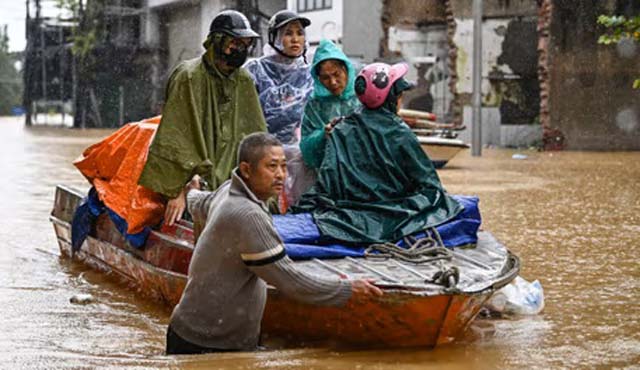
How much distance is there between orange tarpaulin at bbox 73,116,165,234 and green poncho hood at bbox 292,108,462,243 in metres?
1.20

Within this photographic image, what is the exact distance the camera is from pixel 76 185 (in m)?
16.1

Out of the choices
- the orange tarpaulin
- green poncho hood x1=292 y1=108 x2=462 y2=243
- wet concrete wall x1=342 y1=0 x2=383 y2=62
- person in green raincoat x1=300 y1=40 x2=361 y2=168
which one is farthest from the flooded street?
wet concrete wall x1=342 y1=0 x2=383 y2=62

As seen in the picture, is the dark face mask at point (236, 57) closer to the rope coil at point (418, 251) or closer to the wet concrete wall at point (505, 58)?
the rope coil at point (418, 251)

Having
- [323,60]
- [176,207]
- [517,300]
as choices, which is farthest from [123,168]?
[517,300]

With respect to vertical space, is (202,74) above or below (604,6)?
below

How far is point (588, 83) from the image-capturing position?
2808 cm

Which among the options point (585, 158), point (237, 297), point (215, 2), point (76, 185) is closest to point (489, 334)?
point (237, 297)

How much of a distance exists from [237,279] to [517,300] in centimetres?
268

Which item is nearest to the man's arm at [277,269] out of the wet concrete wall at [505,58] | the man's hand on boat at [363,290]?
the man's hand on boat at [363,290]

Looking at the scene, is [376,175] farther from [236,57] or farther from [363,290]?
[363,290]

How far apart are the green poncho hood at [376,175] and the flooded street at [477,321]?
2.95 feet

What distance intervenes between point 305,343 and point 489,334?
1.24 m

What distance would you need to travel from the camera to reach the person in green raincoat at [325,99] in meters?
7.37

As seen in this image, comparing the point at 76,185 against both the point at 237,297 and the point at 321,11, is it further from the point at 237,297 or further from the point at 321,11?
the point at 321,11
